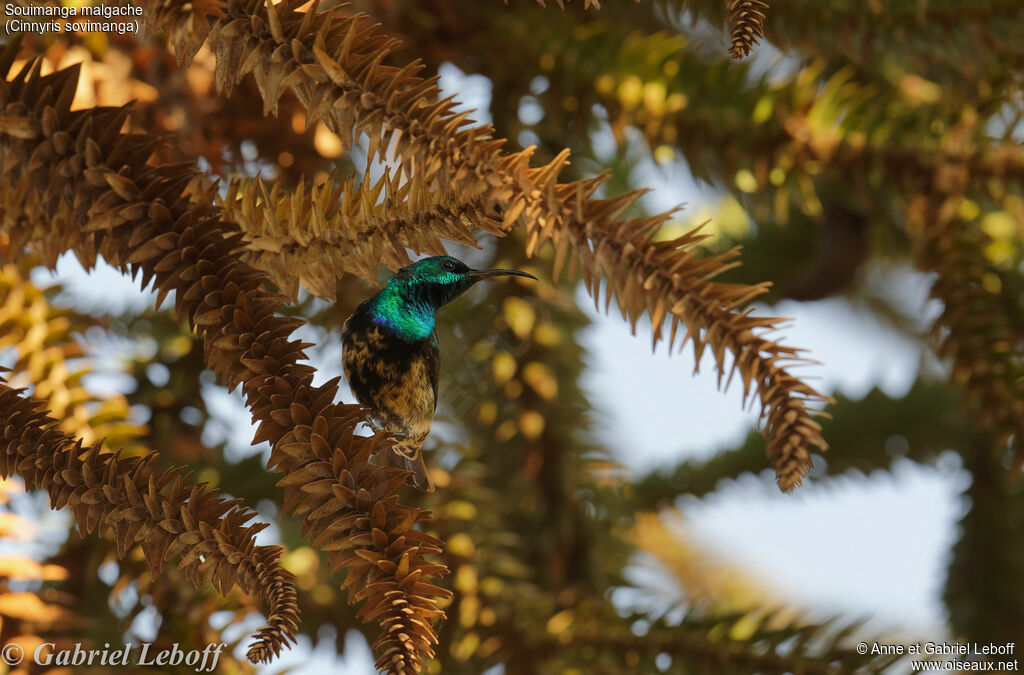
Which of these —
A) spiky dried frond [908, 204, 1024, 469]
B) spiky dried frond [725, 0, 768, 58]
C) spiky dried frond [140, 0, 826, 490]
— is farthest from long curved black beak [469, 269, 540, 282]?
spiky dried frond [908, 204, 1024, 469]

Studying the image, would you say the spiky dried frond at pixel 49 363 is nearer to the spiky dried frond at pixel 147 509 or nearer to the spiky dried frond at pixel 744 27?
the spiky dried frond at pixel 147 509

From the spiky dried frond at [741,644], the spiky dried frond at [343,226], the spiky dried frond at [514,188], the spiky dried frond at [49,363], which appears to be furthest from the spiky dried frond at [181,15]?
the spiky dried frond at [741,644]

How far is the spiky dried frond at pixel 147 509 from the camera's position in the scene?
686mm

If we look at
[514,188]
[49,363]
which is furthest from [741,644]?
[49,363]

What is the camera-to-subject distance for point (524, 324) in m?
1.58

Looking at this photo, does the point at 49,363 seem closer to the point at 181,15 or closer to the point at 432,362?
the point at 432,362

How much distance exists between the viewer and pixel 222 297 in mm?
777

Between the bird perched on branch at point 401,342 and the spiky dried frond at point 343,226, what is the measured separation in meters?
0.08

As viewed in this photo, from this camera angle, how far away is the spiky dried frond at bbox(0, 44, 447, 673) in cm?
70

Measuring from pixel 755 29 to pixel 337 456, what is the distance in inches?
16.8

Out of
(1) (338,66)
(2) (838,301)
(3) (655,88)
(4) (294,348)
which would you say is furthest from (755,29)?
(2) (838,301)

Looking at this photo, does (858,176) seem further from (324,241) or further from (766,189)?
(324,241)

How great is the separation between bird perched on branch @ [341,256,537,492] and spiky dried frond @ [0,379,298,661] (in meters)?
0.20

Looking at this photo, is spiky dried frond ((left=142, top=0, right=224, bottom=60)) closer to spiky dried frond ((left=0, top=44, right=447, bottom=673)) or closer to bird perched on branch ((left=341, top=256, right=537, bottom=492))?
spiky dried frond ((left=0, top=44, right=447, bottom=673))
